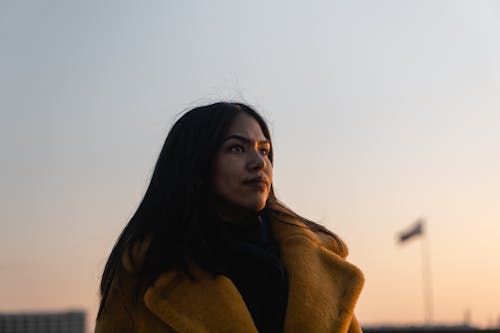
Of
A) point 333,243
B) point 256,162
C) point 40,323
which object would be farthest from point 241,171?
point 40,323

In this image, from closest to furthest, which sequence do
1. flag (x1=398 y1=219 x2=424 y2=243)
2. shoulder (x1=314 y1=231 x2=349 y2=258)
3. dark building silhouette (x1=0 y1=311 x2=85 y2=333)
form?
shoulder (x1=314 y1=231 x2=349 y2=258) < flag (x1=398 y1=219 x2=424 y2=243) < dark building silhouette (x1=0 y1=311 x2=85 y2=333)

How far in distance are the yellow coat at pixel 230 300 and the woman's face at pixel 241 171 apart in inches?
12.1

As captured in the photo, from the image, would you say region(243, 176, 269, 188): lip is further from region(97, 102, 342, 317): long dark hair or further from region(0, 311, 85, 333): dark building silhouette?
region(0, 311, 85, 333): dark building silhouette

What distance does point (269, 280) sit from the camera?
372cm

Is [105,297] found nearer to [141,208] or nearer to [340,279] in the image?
[141,208]

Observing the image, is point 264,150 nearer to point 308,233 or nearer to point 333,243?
point 308,233

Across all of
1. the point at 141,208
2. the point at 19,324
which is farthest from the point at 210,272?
the point at 19,324

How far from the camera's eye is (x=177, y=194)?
150 inches

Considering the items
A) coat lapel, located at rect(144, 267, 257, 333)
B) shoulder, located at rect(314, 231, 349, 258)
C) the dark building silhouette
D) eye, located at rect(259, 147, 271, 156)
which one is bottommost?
the dark building silhouette

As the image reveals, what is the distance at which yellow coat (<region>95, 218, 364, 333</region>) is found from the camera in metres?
3.63

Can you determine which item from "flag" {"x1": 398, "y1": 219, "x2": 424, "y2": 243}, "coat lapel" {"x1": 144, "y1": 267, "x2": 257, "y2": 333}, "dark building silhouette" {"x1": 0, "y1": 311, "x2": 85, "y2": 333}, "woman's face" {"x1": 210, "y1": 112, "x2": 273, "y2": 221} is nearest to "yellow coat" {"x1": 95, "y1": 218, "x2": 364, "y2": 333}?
"coat lapel" {"x1": 144, "y1": 267, "x2": 257, "y2": 333}

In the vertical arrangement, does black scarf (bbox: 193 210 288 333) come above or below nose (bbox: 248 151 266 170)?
below

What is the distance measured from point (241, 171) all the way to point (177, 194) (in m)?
0.35

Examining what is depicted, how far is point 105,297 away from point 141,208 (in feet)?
1.36
